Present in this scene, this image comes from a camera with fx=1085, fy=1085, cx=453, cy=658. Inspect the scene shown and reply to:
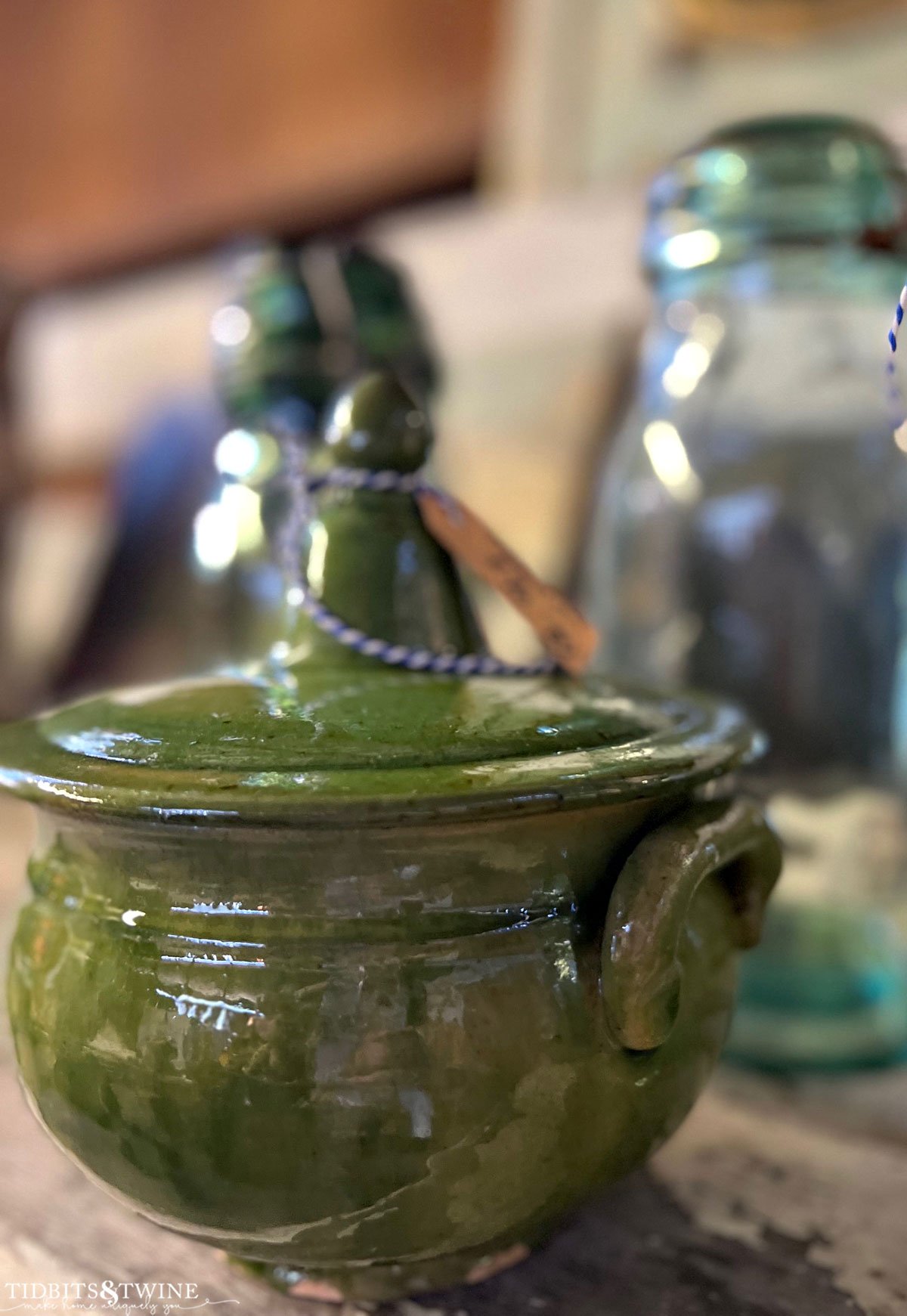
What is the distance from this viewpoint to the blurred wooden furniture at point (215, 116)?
1330 millimetres

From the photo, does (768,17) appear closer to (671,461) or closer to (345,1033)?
(671,461)

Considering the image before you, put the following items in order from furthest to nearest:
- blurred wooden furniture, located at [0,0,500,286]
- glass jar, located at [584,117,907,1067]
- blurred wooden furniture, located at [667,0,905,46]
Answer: blurred wooden furniture, located at [0,0,500,286] → blurred wooden furniture, located at [667,0,905,46] → glass jar, located at [584,117,907,1067]

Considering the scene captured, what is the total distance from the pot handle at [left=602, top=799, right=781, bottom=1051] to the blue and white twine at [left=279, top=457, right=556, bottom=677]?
0.34 feet

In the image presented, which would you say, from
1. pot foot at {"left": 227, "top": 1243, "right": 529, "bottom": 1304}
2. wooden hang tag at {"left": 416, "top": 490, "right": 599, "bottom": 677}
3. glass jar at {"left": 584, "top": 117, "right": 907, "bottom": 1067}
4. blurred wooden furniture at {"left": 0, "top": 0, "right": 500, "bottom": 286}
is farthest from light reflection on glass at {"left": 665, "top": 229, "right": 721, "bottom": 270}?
blurred wooden furniture at {"left": 0, "top": 0, "right": 500, "bottom": 286}

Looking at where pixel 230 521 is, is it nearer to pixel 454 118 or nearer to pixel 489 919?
pixel 489 919

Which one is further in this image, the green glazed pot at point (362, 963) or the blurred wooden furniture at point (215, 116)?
the blurred wooden furniture at point (215, 116)

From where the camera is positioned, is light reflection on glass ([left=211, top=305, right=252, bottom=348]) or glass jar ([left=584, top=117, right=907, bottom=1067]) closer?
glass jar ([left=584, top=117, right=907, bottom=1067])

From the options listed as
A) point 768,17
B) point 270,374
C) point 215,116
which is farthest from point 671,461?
point 215,116

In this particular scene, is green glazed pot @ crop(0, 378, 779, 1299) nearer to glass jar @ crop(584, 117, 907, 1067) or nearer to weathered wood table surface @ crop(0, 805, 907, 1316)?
weathered wood table surface @ crop(0, 805, 907, 1316)

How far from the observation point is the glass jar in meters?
0.59

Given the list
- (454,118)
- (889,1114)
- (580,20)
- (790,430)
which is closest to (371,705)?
(889,1114)

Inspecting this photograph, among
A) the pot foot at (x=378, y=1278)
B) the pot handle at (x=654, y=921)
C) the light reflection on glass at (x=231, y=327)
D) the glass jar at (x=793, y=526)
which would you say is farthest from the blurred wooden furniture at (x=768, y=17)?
the pot foot at (x=378, y=1278)

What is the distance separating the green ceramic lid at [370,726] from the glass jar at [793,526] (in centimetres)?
26

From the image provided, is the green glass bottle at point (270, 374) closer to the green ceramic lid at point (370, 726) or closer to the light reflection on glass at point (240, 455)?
the light reflection on glass at point (240, 455)
